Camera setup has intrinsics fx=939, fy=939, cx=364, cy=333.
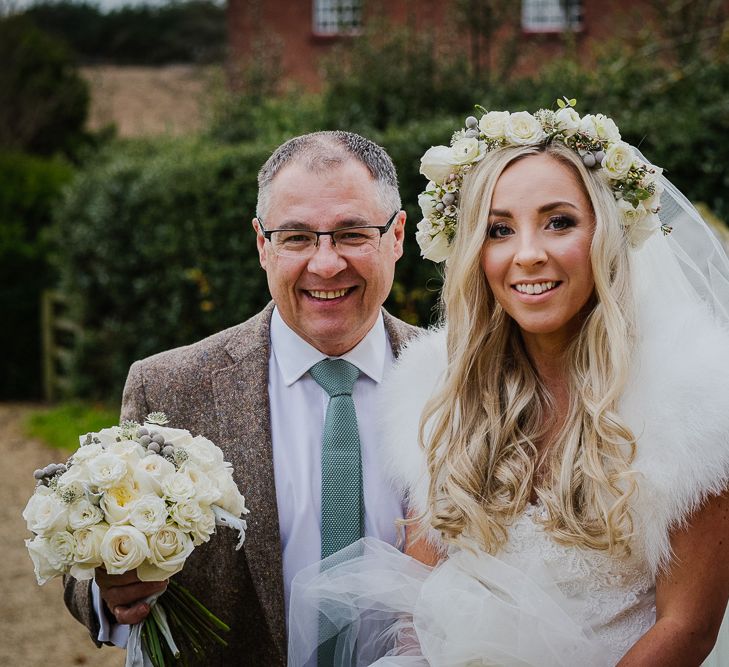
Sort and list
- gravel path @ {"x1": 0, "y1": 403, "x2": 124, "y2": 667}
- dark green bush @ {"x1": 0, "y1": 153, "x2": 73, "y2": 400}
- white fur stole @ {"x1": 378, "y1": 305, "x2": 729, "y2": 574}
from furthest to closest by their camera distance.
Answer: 1. dark green bush @ {"x1": 0, "y1": 153, "x2": 73, "y2": 400}
2. gravel path @ {"x1": 0, "y1": 403, "x2": 124, "y2": 667}
3. white fur stole @ {"x1": 378, "y1": 305, "x2": 729, "y2": 574}

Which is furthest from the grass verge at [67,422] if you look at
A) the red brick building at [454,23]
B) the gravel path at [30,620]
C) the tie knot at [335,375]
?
the tie knot at [335,375]

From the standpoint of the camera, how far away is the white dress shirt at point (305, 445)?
2916 millimetres

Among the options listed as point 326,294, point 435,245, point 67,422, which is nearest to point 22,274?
point 67,422

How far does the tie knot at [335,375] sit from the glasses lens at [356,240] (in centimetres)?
38

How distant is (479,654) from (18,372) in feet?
36.5

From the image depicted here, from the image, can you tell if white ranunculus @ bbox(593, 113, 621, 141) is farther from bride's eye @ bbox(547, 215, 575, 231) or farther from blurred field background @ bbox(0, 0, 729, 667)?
blurred field background @ bbox(0, 0, 729, 667)

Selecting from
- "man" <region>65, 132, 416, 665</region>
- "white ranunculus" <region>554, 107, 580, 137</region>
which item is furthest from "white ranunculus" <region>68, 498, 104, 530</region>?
"white ranunculus" <region>554, 107, 580, 137</region>

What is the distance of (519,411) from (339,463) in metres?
0.62

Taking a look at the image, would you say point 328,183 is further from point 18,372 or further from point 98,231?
point 18,372

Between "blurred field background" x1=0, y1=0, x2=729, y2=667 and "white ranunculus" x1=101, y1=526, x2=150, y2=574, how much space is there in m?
3.65

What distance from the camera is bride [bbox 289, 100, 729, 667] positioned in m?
2.35

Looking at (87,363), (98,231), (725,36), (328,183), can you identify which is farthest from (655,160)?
(87,363)

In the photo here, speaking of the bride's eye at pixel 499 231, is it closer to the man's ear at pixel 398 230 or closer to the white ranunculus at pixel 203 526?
the man's ear at pixel 398 230

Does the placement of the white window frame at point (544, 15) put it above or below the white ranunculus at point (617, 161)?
above
